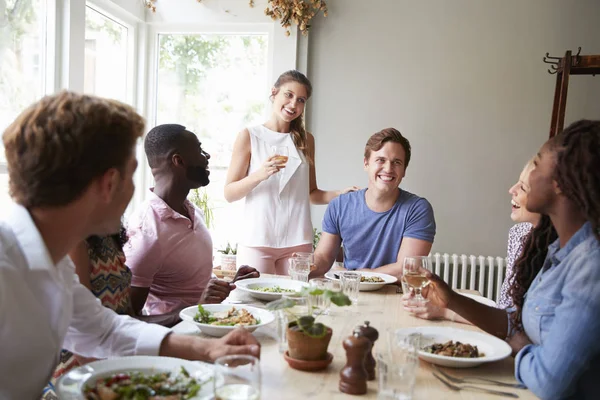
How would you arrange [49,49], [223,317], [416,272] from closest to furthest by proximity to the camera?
[223,317]
[416,272]
[49,49]

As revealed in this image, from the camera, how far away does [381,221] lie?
280cm

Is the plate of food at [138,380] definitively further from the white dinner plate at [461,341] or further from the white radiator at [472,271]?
the white radiator at [472,271]

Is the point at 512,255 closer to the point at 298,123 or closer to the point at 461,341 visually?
the point at 461,341

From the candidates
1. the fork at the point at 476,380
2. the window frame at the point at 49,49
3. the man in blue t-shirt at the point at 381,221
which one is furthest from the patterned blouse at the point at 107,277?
the window frame at the point at 49,49

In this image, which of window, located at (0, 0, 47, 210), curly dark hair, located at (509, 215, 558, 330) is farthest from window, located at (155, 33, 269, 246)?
curly dark hair, located at (509, 215, 558, 330)

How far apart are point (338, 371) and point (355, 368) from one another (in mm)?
126

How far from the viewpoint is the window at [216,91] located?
14.7 ft

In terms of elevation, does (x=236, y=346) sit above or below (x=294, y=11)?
below

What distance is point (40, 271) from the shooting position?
1098 millimetres

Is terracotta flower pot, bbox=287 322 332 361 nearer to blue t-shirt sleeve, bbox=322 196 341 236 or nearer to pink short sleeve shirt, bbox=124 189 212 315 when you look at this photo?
pink short sleeve shirt, bbox=124 189 212 315

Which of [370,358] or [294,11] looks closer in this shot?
[370,358]

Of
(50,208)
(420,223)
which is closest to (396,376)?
(50,208)

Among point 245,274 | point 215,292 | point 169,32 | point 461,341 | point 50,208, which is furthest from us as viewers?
point 169,32

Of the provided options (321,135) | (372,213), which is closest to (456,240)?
(321,135)
